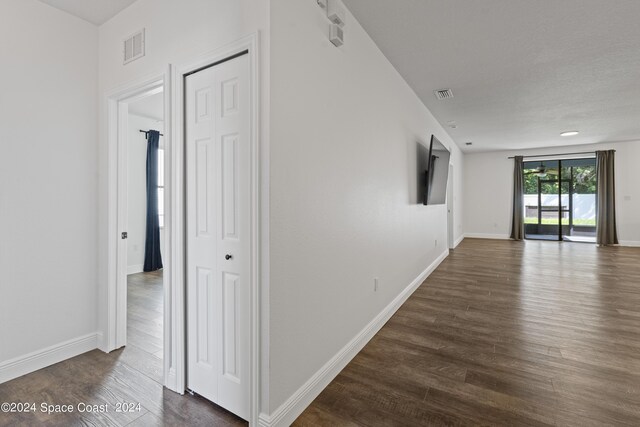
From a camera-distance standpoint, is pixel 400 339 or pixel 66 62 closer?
pixel 66 62

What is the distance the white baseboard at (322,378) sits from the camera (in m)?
1.63

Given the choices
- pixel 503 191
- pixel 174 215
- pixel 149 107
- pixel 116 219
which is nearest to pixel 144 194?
pixel 149 107

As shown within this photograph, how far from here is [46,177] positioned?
2330 millimetres

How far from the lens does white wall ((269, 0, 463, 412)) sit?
5.39ft

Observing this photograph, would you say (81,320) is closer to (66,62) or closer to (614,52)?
(66,62)

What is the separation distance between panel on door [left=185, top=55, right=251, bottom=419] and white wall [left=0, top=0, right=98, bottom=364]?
1.27 metres

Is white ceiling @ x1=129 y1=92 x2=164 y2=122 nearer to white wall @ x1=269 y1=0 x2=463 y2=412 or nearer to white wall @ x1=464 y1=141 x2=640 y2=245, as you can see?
white wall @ x1=269 y1=0 x2=463 y2=412

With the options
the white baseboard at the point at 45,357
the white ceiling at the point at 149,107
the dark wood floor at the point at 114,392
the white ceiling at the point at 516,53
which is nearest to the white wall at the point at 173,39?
the white baseboard at the point at 45,357

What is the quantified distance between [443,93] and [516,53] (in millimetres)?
1158

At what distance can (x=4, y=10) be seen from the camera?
2102mm

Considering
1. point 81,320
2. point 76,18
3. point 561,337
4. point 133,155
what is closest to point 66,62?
point 76,18

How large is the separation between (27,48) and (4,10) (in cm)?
24

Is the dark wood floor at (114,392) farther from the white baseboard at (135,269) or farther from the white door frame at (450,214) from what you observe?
the white door frame at (450,214)

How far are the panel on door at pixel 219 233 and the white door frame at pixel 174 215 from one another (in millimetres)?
54
